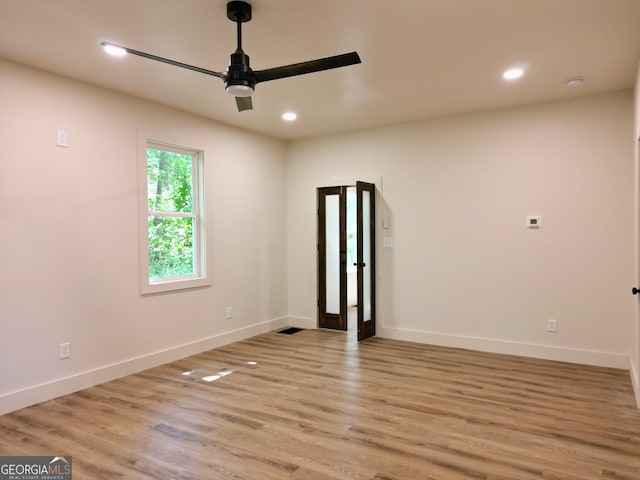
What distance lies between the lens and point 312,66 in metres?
2.42

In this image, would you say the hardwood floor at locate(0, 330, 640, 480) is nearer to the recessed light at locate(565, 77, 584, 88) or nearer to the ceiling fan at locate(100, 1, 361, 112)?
the ceiling fan at locate(100, 1, 361, 112)

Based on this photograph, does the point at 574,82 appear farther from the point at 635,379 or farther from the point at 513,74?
the point at 635,379

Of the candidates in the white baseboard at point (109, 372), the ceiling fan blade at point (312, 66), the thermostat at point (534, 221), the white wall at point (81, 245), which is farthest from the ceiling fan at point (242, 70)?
the thermostat at point (534, 221)

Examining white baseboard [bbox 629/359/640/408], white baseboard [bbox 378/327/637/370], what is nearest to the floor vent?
white baseboard [bbox 378/327/637/370]

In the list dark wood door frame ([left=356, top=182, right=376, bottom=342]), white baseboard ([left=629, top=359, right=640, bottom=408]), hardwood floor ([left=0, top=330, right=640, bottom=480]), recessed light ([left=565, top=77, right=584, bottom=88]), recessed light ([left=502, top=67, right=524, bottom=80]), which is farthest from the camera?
dark wood door frame ([left=356, top=182, right=376, bottom=342])

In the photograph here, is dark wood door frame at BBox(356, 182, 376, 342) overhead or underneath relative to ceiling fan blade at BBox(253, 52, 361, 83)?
underneath

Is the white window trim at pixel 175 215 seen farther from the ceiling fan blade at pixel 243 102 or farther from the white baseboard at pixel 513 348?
the white baseboard at pixel 513 348

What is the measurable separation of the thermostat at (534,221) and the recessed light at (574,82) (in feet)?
4.33

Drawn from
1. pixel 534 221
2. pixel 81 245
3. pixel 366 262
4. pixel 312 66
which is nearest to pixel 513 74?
pixel 534 221

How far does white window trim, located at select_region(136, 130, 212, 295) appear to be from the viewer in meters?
4.25

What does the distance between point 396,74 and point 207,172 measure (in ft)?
8.06

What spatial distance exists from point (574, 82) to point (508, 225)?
153cm

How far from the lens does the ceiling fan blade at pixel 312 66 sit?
2312mm

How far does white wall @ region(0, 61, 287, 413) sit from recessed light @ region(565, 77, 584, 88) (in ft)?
12.1
